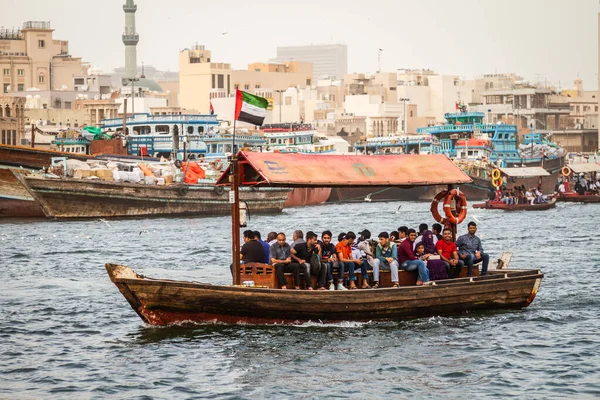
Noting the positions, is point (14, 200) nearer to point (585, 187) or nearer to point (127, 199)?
point (127, 199)

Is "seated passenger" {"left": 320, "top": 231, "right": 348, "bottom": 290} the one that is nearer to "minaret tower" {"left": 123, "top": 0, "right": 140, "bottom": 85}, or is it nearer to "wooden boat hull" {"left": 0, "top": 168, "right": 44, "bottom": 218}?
"wooden boat hull" {"left": 0, "top": 168, "right": 44, "bottom": 218}

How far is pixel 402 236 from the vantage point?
82.0ft

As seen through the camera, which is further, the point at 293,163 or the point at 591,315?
the point at 591,315

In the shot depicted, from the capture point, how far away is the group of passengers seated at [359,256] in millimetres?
23031

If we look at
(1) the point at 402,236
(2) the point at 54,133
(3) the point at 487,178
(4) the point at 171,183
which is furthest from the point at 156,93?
(1) the point at 402,236

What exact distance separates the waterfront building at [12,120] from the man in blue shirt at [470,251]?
211 feet

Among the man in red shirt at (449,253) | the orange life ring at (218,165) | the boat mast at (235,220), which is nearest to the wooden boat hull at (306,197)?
the orange life ring at (218,165)

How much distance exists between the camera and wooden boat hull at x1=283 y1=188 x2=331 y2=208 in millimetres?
78250

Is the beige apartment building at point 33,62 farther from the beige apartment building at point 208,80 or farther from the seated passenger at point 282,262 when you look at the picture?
the seated passenger at point 282,262

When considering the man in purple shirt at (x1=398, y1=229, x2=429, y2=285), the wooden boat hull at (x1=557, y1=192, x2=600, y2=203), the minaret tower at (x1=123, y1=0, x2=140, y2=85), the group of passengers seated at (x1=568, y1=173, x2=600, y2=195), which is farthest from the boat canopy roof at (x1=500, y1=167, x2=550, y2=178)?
the minaret tower at (x1=123, y1=0, x2=140, y2=85)

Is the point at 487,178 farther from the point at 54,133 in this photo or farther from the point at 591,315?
the point at 591,315

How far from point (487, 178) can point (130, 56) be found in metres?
73.7

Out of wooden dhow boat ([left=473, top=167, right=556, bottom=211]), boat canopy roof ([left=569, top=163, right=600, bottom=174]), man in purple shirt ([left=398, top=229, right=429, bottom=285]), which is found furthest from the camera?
boat canopy roof ([left=569, top=163, right=600, bottom=174])

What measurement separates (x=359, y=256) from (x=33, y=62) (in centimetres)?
11226
